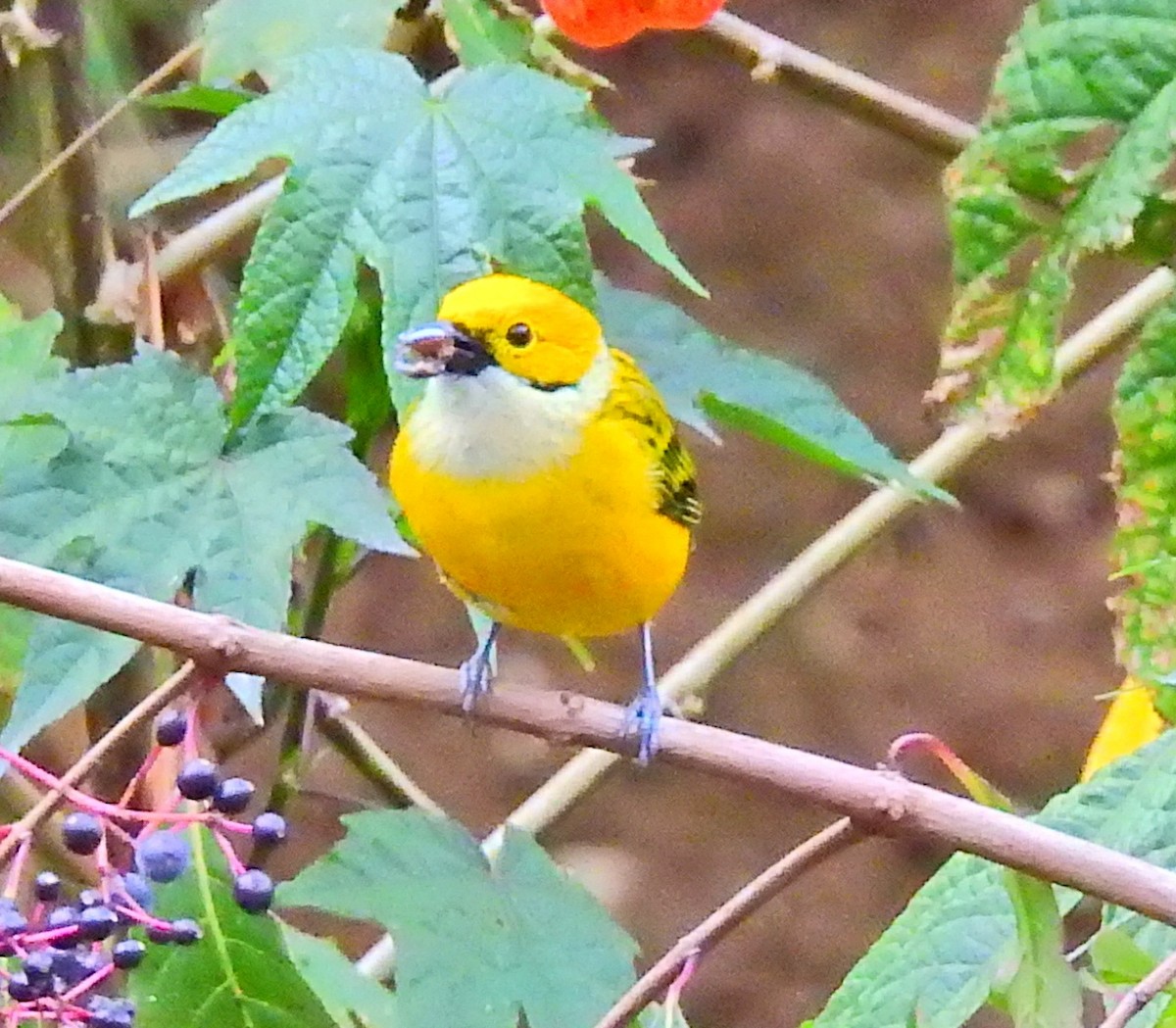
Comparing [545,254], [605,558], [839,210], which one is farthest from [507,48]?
[839,210]

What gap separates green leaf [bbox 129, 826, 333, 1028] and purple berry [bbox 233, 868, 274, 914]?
202mm

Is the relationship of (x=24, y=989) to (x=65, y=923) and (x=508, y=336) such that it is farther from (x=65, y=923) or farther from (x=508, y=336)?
(x=508, y=336)

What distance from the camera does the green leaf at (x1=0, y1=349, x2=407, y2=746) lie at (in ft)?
2.61

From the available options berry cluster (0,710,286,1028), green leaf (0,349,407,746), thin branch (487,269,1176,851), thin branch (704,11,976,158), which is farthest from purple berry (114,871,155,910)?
thin branch (704,11,976,158)

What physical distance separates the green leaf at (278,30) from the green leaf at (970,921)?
0.51 metres

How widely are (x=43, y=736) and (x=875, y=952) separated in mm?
641

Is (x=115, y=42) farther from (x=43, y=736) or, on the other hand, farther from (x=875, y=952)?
(x=875, y=952)

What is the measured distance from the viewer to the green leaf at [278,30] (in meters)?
0.92

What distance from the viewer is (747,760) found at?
655 millimetres

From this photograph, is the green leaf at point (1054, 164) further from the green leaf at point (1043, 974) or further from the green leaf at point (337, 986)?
the green leaf at point (337, 986)

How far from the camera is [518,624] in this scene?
3.26 ft

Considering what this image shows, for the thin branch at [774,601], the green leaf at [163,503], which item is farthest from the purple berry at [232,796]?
the thin branch at [774,601]

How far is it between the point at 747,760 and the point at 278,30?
1.66 ft

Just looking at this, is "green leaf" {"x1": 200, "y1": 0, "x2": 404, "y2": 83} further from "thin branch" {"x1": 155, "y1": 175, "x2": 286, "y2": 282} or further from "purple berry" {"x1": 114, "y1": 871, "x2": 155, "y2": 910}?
"purple berry" {"x1": 114, "y1": 871, "x2": 155, "y2": 910}
